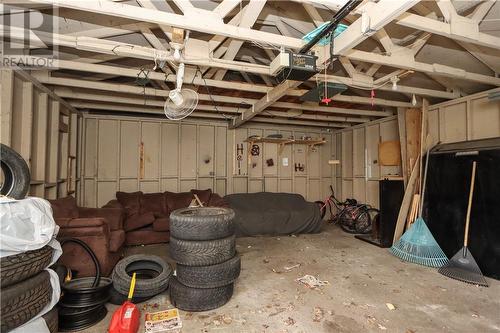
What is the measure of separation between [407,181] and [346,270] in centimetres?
219

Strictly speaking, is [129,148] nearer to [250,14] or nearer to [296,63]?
[250,14]

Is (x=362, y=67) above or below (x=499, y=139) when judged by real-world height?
above

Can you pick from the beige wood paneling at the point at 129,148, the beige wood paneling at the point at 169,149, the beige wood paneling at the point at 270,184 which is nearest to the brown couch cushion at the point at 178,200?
the beige wood paneling at the point at 169,149

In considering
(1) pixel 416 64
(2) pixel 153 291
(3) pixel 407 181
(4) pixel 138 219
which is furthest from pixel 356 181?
(2) pixel 153 291

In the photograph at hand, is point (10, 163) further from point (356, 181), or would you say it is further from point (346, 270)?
point (356, 181)

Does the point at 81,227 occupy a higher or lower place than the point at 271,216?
higher

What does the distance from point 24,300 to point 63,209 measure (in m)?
1.79

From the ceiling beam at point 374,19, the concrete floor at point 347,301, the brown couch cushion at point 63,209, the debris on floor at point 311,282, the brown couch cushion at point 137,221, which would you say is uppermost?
the ceiling beam at point 374,19

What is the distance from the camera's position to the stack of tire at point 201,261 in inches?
91.4

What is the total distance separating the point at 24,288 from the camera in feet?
5.38

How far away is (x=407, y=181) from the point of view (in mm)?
4477

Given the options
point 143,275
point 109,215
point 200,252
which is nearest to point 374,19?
point 200,252

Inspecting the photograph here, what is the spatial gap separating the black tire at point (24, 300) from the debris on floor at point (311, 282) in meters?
2.36

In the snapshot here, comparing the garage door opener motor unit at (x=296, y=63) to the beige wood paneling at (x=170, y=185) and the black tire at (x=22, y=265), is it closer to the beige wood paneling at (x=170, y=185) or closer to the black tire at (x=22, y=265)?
the black tire at (x=22, y=265)
